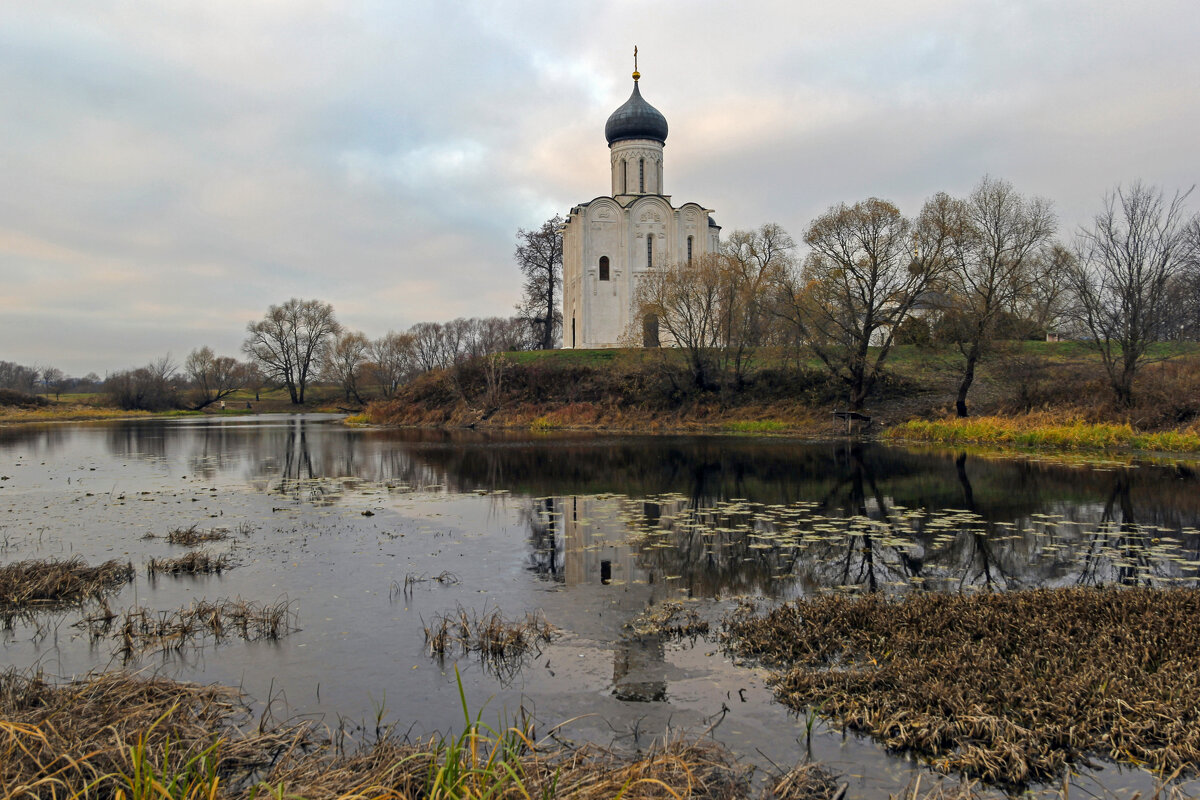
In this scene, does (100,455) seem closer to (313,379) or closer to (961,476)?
(961,476)

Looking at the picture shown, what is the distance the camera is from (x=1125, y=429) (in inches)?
883

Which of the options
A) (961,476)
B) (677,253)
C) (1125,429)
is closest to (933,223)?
(1125,429)

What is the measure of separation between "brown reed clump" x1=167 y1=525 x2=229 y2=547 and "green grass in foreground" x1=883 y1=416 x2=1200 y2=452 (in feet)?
75.3

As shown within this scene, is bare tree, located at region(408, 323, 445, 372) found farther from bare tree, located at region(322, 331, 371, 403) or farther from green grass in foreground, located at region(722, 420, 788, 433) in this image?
green grass in foreground, located at region(722, 420, 788, 433)

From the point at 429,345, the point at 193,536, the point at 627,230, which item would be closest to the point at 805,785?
the point at 193,536

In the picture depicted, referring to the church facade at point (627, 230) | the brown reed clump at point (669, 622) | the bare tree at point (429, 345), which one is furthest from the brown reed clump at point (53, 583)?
the bare tree at point (429, 345)

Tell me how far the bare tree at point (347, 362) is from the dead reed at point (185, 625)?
7144 centimetres

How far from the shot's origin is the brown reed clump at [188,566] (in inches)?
351

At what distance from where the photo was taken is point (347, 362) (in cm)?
7606

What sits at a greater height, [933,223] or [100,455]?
[933,223]

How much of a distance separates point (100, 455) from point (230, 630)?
24.1 meters

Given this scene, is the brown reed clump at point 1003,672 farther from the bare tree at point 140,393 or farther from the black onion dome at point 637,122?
the bare tree at point 140,393

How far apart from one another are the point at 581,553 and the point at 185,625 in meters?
4.73

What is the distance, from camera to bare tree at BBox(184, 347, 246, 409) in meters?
83.5
